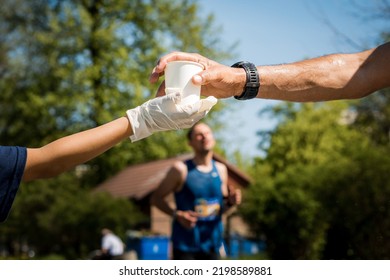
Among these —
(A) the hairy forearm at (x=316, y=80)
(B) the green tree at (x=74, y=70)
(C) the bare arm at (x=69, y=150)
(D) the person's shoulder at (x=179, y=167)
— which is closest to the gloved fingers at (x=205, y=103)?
(C) the bare arm at (x=69, y=150)

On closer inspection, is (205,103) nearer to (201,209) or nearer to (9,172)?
(9,172)

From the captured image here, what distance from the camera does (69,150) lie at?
3.18 metres

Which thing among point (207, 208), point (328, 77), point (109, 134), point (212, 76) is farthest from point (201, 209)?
point (109, 134)

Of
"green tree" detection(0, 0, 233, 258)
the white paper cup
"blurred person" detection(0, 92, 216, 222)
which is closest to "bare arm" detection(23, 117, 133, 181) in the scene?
"blurred person" detection(0, 92, 216, 222)

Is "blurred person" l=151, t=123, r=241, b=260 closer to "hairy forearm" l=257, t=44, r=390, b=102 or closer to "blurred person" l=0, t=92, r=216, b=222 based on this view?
"hairy forearm" l=257, t=44, r=390, b=102

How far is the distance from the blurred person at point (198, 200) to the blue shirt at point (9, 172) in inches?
164

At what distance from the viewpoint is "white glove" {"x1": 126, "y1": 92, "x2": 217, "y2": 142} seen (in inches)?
127

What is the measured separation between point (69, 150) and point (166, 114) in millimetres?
493

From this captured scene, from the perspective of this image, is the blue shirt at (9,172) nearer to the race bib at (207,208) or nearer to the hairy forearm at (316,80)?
the hairy forearm at (316,80)

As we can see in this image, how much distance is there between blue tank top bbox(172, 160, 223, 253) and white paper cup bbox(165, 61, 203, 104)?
4.14 meters

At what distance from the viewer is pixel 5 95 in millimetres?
29266
